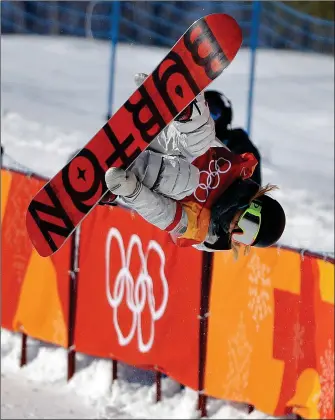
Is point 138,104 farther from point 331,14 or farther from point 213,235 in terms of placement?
point 331,14

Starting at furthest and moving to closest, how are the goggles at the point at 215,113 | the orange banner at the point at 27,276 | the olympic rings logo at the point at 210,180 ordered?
the orange banner at the point at 27,276 → the goggles at the point at 215,113 → the olympic rings logo at the point at 210,180

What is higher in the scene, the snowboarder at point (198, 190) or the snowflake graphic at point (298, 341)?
the snowboarder at point (198, 190)

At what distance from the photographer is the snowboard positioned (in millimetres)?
4242

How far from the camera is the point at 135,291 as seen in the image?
23.9 ft

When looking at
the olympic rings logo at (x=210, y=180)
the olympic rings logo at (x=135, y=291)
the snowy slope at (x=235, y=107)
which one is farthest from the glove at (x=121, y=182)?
the snowy slope at (x=235, y=107)

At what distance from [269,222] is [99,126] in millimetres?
9193

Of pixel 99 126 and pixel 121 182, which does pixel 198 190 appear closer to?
pixel 121 182

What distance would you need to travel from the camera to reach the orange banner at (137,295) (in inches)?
279

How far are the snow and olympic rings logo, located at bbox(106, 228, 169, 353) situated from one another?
14.4 inches

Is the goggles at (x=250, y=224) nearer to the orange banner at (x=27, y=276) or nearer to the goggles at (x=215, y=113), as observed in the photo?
the goggles at (x=215, y=113)

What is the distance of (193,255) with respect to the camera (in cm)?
700

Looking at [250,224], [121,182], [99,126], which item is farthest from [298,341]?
[99,126]

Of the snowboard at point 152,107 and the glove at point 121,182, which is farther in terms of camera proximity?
the snowboard at point 152,107

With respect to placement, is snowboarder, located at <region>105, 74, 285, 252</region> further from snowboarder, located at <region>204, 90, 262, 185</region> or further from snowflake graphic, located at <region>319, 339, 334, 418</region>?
snowflake graphic, located at <region>319, 339, 334, 418</region>
